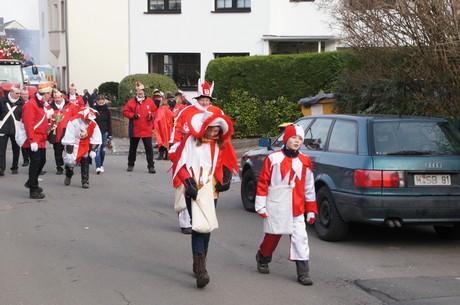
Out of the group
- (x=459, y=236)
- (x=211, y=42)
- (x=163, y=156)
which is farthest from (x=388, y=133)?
(x=211, y=42)

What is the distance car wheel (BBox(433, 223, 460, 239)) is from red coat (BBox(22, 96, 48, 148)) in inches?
263

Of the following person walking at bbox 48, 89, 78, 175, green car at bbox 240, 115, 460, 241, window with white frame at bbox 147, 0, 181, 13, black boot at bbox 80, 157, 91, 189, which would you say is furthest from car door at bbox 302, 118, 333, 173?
window with white frame at bbox 147, 0, 181, 13

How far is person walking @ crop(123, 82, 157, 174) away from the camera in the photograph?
17.0 metres

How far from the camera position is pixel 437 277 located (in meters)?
7.63

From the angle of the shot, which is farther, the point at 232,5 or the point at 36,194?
the point at 232,5

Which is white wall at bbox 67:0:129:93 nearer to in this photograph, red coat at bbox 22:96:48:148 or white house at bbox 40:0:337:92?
white house at bbox 40:0:337:92

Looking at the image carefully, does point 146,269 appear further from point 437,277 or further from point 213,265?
point 437,277

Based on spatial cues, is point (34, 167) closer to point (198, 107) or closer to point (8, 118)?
point (8, 118)

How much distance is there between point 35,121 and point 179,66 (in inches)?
747

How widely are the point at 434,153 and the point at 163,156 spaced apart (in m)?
12.7

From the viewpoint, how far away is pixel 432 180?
28.5 feet

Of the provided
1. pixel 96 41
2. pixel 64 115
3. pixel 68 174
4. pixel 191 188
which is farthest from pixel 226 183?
pixel 96 41

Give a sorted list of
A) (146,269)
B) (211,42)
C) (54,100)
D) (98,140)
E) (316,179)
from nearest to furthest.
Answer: (146,269) → (316,179) → (98,140) → (54,100) → (211,42)

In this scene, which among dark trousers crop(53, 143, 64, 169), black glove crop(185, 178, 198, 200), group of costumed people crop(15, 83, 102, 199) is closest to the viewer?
black glove crop(185, 178, 198, 200)
